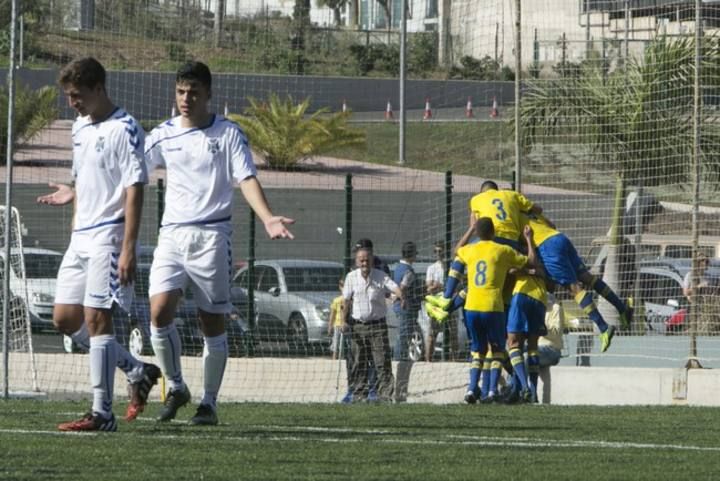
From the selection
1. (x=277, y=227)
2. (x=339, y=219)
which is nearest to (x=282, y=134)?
(x=339, y=219)

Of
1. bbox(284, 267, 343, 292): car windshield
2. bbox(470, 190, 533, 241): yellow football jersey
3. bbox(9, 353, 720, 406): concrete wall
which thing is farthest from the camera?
bbox(284, 267, 343, 292): car windshield

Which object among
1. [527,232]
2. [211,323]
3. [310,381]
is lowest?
[310,381]

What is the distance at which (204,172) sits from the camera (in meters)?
9.34

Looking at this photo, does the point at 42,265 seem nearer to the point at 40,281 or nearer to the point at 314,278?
the point at 40,281

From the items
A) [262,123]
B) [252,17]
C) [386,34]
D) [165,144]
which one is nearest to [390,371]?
[252,17]

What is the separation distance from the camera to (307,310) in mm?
19656

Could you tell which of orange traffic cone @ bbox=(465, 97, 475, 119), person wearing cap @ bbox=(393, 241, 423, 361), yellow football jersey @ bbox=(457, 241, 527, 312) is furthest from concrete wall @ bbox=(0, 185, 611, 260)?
yellow football jersey @ bbox=(457, 241, 527, 312)

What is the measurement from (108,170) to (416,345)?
32.9 ft

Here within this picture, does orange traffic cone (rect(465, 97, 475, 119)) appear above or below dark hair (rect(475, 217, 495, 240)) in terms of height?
above

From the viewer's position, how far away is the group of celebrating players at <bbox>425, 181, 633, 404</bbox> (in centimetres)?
1455

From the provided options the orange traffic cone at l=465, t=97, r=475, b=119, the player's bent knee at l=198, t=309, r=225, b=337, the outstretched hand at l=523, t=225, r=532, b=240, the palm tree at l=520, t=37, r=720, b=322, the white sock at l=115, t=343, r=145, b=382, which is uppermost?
the orange traffic cone at l=465, t=97, r=475, b=119

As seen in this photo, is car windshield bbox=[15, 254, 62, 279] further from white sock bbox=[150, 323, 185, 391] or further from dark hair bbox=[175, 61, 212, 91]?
dark hair bbox=[175, 61, 212, 91]

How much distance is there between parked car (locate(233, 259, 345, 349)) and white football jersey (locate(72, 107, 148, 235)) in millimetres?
9052

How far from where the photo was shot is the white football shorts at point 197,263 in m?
9.27
